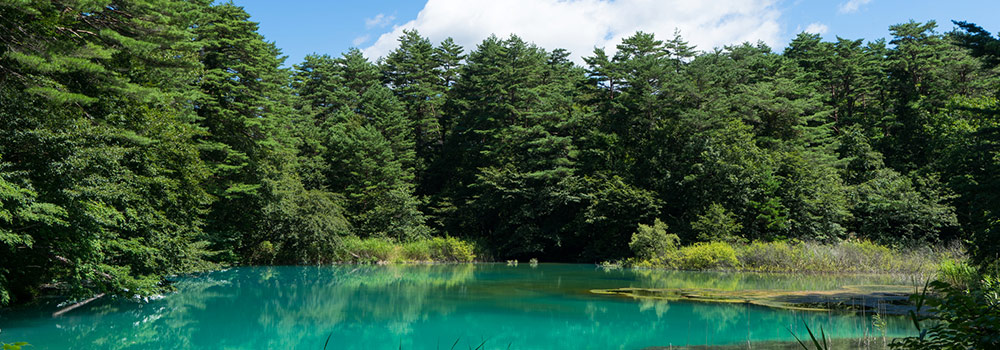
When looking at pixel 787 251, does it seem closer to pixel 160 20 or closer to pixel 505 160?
pixel 505 160

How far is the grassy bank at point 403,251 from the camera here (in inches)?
1291

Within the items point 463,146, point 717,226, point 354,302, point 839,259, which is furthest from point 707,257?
point 463,146

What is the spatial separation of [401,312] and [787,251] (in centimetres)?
1678

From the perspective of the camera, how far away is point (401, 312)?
1391cm

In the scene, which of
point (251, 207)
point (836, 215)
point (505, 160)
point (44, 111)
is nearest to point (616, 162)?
point (505, 160)

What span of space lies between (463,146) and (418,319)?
31.7 meters

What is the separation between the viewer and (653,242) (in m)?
29.9

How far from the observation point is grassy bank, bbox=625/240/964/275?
2211 centimetres

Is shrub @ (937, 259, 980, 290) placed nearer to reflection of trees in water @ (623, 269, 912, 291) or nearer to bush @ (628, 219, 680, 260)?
reflection of trees in water @ (623, 269, 912, 291)

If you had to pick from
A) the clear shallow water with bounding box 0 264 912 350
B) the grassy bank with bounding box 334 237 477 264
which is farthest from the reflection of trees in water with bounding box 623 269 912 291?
the grassy bank with bounding box 334 237 477 264

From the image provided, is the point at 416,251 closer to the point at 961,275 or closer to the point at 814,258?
the point at 814,258

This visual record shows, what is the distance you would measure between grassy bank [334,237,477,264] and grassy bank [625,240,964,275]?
13.3m

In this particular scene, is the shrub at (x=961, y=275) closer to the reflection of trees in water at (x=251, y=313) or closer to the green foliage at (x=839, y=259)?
the green foliage at (x=839, y=259)

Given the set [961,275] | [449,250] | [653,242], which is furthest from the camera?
[449,250]
